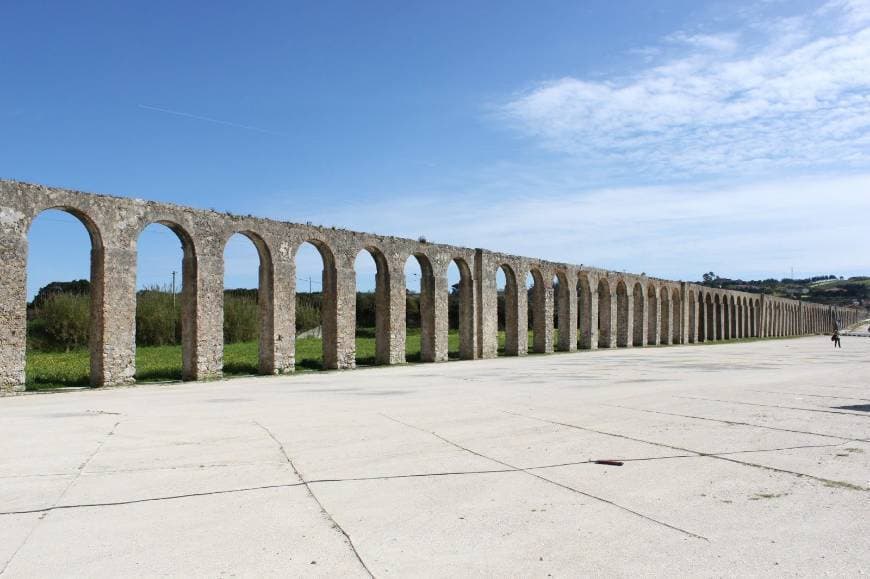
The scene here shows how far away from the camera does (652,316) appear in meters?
38.8

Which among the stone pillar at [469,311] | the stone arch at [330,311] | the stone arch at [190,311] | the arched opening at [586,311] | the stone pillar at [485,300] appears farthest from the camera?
the arched opening at [586,311]

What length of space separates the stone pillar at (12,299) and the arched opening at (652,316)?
→ 32064 millimetres

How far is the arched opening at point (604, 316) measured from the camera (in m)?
33.0

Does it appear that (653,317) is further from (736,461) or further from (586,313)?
(736,461)

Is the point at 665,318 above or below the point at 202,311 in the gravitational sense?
below

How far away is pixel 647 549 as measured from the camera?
371cm

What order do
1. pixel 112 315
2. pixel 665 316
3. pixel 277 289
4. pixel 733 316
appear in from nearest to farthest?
1. pixel 112 315
2. pixel 277 289
3. pixel 665 316
4. pixel 733 316

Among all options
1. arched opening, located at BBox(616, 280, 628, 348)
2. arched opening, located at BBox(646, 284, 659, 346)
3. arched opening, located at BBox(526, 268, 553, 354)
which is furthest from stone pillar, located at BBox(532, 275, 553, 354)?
arched opening, located at BBox(646, 284, 659, 346)

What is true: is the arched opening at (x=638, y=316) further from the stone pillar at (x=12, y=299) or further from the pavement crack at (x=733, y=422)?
the stone pillar at (x=12, y=299)

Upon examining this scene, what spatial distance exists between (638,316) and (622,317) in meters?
2.41

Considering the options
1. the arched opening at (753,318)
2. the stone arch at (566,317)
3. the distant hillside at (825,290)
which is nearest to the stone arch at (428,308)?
the stone arch at (566,317)

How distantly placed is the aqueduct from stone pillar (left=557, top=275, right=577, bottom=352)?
2.1 inches

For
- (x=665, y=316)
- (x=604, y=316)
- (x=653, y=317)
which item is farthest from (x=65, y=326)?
(x=665, y=316)

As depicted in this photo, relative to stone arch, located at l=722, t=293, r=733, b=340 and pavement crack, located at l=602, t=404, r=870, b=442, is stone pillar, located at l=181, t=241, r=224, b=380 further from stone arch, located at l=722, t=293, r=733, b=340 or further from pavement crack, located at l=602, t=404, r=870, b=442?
stone arch, located at l=722, t=293, r=733, b=340
